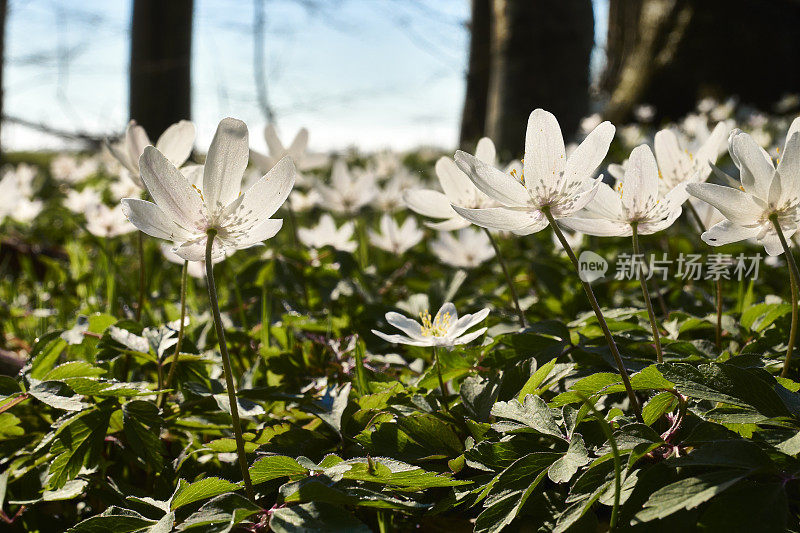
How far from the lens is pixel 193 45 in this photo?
5578 millimetres

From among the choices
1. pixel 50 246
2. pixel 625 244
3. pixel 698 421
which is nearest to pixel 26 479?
pixel 698 421

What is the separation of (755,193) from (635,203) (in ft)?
0.69

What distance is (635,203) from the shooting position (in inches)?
49.6

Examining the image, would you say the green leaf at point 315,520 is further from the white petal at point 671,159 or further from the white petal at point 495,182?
the white petal at point 671,159

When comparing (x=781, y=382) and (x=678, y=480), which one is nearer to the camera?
(x=678, y=480)

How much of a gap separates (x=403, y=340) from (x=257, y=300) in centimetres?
101

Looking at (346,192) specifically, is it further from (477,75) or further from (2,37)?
(2,37)

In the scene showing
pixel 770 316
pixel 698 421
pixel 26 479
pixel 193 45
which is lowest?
pixel 26 479

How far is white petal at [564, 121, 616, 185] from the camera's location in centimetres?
120

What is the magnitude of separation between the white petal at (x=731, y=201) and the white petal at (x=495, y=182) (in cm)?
29

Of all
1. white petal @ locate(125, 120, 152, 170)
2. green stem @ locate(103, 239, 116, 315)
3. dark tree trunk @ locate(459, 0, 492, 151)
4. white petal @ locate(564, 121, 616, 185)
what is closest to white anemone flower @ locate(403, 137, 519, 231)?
white petal @ locate(564, 121, 616, 185)

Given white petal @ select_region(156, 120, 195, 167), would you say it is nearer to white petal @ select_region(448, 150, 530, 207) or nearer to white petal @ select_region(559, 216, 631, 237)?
white petal @ select_region(448, 150, 530, 207)

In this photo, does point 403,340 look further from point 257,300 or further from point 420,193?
point 257,300

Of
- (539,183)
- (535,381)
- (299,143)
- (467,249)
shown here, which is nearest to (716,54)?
(467,249)
